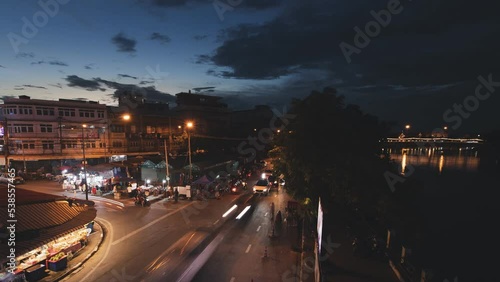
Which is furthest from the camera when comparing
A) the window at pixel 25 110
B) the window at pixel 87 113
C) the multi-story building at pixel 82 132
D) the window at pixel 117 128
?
the window at pixel 117 128

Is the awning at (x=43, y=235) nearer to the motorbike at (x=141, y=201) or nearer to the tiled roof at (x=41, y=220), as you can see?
the tiled roof at (x=41, y=220)

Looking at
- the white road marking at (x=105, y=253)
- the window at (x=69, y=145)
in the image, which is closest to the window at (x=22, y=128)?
the window at (x=69, y=145)

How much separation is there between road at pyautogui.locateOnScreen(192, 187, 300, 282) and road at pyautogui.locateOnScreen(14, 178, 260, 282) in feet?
5.07

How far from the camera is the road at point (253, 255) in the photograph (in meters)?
13.9

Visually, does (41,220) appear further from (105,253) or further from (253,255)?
(253,255)

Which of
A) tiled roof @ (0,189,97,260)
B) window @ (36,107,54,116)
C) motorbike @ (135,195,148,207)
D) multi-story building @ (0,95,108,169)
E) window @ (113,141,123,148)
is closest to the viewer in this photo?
tiled roof @ (0,189,97,260)

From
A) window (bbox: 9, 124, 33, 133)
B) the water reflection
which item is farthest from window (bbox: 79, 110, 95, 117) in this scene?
the water reflection

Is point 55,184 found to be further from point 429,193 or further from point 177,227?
point 429,193

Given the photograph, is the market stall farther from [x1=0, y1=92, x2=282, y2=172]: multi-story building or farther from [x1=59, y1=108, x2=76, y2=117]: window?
[x1=59, y1=108, x2=76, y2=117]: window

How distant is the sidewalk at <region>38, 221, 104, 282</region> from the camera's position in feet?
45.1

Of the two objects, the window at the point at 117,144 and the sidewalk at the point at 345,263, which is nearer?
the sidewalk at the point at 345,263

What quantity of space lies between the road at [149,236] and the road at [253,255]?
1.54 meters

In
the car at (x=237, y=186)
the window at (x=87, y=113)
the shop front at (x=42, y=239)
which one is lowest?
the car at (x=237, y=186)

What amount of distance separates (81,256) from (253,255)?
998 centimetres
